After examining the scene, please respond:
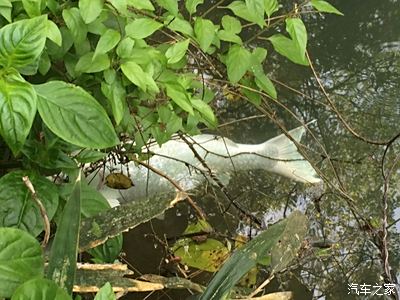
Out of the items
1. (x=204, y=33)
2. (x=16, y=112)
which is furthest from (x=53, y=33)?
(x=204, y=33)

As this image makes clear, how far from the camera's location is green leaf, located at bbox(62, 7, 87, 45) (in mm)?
917

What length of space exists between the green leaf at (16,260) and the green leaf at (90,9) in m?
0.30

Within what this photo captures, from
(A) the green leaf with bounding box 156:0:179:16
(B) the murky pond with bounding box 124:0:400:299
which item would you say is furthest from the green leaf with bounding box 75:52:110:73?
(B) the murky pond with bounding box 124:0:400:299

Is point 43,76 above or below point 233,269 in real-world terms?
above

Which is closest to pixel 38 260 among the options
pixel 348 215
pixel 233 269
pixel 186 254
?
pixel 233 269

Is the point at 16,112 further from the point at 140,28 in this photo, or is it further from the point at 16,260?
the point at 140,28

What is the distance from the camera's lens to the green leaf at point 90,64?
37.2 inches

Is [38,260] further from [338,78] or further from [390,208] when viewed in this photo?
[338,78]

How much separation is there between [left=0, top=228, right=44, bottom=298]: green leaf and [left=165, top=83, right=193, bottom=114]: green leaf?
36cm

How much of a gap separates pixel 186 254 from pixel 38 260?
3.05 feet

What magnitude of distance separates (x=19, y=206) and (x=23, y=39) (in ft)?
0.77

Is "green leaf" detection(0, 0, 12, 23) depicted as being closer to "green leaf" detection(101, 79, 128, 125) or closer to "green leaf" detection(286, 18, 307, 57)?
"green leaf" detection(101, 79, 128, 125)

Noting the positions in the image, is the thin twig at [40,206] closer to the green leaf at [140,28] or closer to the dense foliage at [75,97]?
the dense foliage at [75,97]

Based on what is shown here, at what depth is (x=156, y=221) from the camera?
187cm
